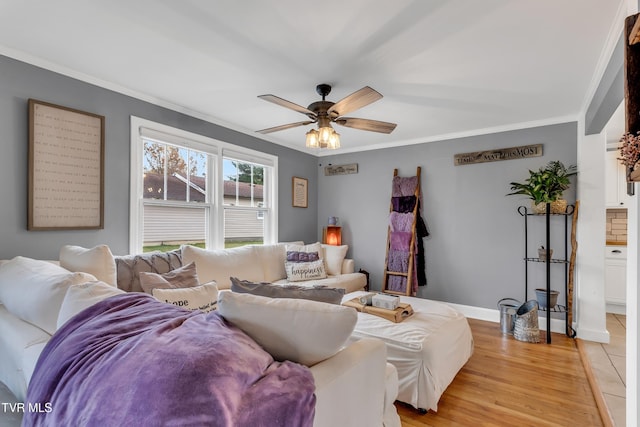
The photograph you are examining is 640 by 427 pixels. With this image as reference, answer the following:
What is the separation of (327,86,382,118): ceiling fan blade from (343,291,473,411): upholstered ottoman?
1.65 metres

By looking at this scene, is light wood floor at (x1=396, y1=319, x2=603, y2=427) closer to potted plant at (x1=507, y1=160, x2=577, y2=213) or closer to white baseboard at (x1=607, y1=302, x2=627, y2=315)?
potted plant at (x1=507, y1=160, x2=577, y2=213)

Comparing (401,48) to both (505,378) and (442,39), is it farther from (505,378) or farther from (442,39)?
(505,378)

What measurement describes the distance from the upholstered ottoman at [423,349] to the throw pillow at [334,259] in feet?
5.99

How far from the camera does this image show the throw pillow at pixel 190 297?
209 cm

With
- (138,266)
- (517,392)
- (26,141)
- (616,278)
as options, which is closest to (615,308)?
(616,278)

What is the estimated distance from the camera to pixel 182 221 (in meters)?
3.56

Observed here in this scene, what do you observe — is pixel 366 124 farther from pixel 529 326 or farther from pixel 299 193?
pixel 529 326

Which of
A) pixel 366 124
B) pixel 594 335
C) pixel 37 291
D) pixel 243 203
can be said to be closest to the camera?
pixel 37 291

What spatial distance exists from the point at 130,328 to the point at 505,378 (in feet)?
8.90

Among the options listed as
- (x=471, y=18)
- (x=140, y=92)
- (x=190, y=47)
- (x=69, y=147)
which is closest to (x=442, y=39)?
(x=471, y=18)

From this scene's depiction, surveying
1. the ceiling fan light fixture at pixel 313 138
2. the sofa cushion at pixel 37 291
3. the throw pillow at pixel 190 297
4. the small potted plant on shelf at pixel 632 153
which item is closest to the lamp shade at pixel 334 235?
the ceiling fan light fixture at pixel 313 138

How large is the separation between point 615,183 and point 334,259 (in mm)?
3981

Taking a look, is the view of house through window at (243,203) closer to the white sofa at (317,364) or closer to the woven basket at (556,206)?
the white sofa at (317,364)

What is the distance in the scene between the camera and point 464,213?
421 centimetres
